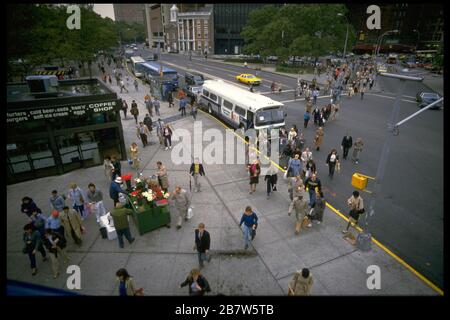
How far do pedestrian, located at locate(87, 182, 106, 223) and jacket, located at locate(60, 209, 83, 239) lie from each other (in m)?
0.98

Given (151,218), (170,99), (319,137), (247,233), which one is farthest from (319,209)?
(170,99)

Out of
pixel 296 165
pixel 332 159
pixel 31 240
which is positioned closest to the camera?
pixel 31 240

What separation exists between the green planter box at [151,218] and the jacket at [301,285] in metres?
5.00

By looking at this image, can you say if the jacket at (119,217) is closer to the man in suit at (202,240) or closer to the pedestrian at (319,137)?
the man in suit at (202,240)

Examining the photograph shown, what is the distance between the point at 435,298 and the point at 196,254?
21.3 feet

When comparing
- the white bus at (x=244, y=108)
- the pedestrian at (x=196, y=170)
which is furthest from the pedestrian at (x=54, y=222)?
the white bus at (x=244, y=108)

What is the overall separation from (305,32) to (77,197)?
1986 inches

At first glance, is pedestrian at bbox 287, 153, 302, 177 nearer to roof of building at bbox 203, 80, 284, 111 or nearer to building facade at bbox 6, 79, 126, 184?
roof of building at bbox 203, 80, 284, 111

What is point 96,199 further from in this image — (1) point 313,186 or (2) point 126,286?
(1) point 313,186

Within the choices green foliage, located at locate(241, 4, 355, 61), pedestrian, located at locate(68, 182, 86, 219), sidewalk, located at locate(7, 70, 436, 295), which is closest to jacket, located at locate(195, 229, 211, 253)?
sidewalk, located at locate(7, 70, 436, 295)

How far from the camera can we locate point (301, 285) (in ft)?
20.5

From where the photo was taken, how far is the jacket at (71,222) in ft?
27.6

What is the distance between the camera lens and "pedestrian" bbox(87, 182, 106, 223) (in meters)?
9.41
